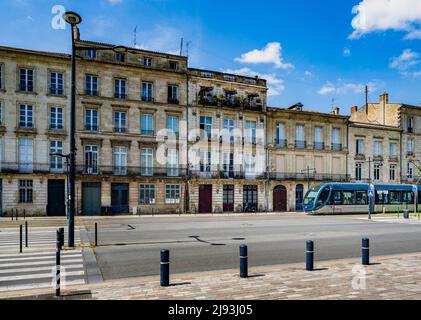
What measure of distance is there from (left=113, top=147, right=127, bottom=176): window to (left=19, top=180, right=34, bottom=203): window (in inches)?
285

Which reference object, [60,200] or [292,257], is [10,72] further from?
[292,257]

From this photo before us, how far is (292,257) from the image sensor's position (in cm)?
1091

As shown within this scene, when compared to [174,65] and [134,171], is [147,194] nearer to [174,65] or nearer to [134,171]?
[134,171]

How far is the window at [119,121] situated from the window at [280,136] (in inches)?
704

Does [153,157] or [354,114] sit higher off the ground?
[354,114]

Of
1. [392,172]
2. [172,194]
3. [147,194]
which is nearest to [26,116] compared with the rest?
[147,194]

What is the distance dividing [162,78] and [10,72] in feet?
43.9

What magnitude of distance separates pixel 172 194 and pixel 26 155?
13628 millimetres

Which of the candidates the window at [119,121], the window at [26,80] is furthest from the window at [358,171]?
the window at [26,80]

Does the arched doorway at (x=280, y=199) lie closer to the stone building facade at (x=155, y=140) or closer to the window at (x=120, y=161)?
the stone building facade at (x=155, y=140)

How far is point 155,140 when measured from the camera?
33562 millimetres

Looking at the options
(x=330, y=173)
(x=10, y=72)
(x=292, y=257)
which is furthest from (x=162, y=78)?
(x=292, y=257)
